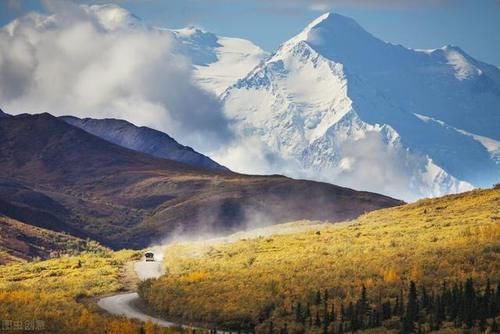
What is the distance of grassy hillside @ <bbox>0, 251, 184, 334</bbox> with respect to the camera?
167 ft

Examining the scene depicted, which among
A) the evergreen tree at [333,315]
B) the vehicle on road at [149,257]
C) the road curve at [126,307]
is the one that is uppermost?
the vehicle on road at [149,257]

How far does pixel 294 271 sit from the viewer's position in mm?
66938

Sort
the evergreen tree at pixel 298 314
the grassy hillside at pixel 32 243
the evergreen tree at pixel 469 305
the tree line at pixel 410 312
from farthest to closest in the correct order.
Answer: the grassy hillside at pixel 32 243 < the evergreen tree at pixel 298 314 < the tree line at pixel 410 312 < the evergreen tree at pixel 469 305

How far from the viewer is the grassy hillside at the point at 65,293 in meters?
50.8

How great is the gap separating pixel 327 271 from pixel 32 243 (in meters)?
120

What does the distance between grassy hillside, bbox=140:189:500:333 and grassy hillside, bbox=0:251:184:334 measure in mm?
5217

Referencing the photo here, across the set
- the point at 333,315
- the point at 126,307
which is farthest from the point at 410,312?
the point at 126,307

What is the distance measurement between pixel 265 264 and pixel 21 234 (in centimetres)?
11516

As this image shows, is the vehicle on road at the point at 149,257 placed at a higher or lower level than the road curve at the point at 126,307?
higher

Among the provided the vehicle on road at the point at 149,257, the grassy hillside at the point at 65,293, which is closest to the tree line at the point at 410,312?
the grassy hillside at the point at 65,293

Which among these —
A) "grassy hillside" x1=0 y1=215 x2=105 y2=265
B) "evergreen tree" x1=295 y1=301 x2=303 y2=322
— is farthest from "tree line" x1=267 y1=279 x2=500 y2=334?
"grassy hillside" x1=0 y1=215 x2=105 y2=265

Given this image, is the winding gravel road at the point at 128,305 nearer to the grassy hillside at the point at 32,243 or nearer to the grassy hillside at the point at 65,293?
the grassy hillside at the point at 65,293

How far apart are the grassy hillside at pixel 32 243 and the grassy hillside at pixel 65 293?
201ft

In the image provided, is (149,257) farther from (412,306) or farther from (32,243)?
(32,243)
